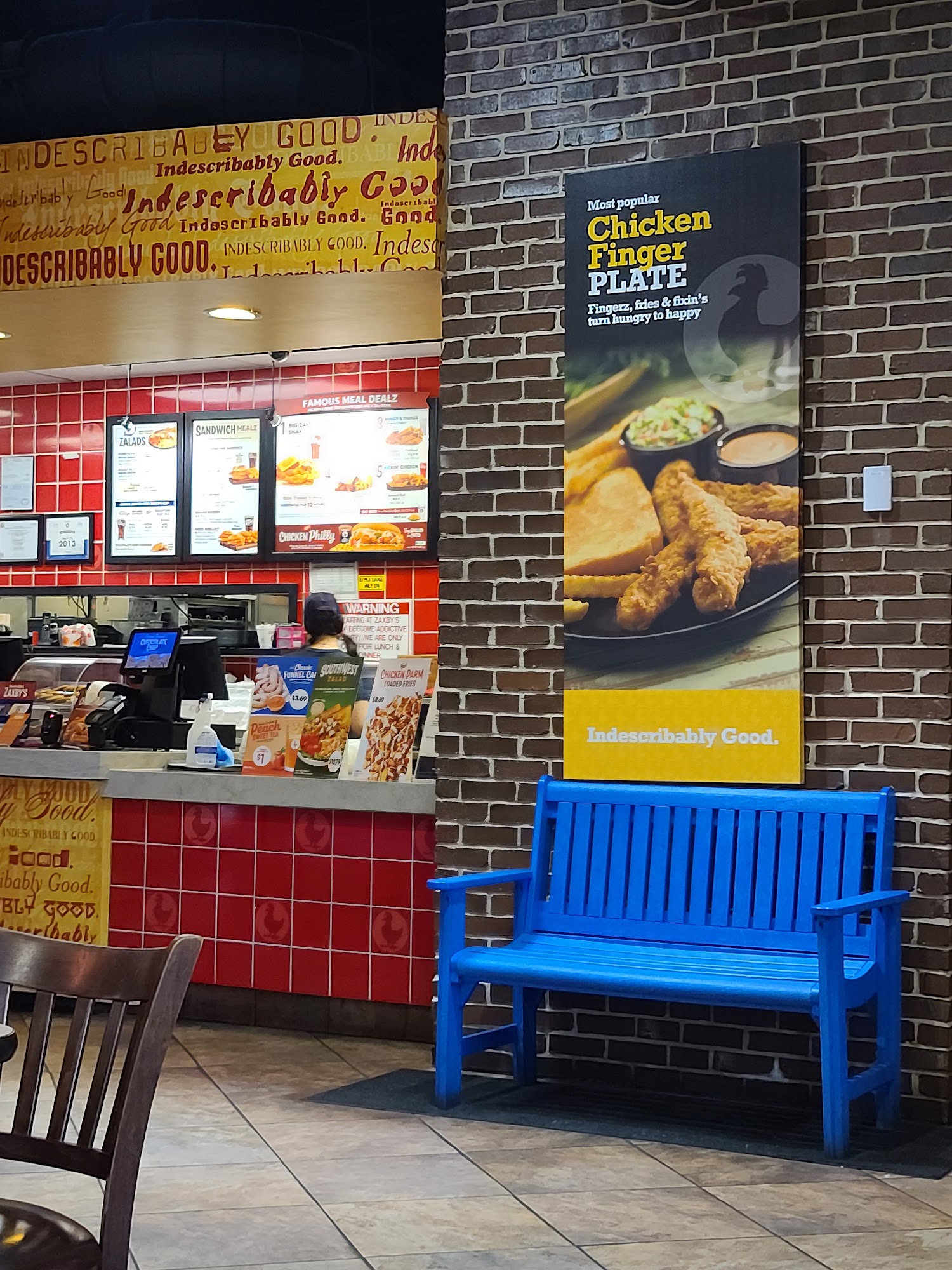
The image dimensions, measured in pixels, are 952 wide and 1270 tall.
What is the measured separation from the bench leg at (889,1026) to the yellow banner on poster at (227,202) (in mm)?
2592

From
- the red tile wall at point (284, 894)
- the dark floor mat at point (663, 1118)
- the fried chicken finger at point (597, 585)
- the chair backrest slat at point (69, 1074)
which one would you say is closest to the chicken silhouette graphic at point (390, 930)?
the red tile wall at point (284, 894)

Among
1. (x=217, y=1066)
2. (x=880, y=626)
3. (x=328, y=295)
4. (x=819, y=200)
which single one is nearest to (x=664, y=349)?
(x=819, y=200)

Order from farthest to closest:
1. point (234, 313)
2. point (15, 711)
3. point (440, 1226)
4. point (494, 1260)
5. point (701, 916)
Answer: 1. point (15, 711)
2. point (234, 313)
3. point (701, 916)
4. point (440, 1226)
5. point (494, 1260)

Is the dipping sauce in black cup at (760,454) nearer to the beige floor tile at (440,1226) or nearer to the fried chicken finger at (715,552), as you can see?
the fried chicken finger at (715,552)

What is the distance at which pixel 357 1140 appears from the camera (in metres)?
4.32

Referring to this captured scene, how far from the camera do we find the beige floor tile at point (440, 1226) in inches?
138

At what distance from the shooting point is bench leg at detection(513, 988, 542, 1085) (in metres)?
4.91

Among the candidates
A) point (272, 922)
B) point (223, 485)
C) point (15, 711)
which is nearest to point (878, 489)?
point (272, 922)

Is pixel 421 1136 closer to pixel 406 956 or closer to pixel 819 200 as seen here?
pixel 406 956

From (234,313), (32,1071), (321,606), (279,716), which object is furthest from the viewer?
(321,606)

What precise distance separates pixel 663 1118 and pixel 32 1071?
8.94 ft

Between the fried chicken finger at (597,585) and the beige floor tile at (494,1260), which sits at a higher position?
the fried chicken finger at (597,585)

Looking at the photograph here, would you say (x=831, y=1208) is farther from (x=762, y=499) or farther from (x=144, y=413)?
(x=144, y=413)

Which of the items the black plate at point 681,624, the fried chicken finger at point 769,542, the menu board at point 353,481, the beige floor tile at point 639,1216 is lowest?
the beige floor tile at point 639,1216
